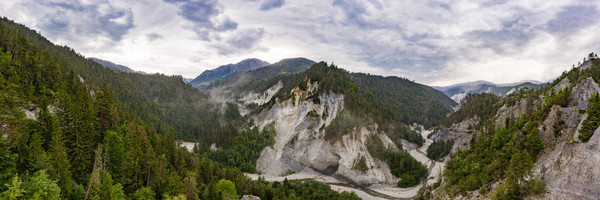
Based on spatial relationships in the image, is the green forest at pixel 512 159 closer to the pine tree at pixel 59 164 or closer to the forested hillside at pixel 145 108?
the pine tree at pixel 59 164

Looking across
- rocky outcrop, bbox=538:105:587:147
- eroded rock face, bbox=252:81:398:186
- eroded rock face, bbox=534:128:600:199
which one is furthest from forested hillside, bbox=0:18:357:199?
rocky outcrop, bbox=538:105:587:147

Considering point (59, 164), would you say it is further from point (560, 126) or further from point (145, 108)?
point (145, 108)

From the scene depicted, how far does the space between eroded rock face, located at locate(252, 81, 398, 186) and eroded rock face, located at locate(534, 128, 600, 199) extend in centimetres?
6407

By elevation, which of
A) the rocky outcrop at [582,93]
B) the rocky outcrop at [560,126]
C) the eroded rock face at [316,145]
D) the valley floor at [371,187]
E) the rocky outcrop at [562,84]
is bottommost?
the valley floor at [371,187]

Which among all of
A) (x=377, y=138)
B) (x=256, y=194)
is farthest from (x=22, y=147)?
(x=377, y=138)

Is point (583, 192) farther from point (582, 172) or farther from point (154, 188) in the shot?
point (154, 188)

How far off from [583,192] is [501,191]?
7.55 m

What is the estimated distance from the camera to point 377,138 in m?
104

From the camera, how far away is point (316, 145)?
10594 cm

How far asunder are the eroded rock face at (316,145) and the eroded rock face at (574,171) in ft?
210

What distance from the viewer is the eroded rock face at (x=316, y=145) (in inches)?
3761

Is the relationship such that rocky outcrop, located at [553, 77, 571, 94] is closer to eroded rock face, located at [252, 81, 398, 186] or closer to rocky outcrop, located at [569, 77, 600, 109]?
rocky outcrop, located at [569, 77, 600, 109]

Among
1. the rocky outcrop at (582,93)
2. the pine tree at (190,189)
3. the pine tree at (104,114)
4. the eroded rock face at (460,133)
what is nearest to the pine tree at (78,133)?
the pine tree at (104,114)

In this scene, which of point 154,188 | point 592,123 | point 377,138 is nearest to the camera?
point 592,123
